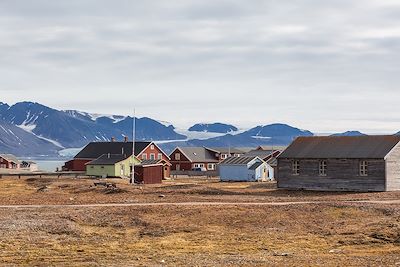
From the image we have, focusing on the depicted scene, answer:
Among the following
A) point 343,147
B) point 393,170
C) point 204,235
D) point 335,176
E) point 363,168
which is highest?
point 343,147

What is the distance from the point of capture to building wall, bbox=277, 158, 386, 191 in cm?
6831

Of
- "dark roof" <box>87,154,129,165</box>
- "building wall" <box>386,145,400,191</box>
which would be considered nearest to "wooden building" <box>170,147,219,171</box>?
"dark roof" <box>87,154,129,165</box>

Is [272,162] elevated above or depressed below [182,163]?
below

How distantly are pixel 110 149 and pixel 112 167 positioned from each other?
1535 centimetres

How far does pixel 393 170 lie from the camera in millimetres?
68688

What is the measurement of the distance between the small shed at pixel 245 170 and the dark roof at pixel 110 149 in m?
24.3

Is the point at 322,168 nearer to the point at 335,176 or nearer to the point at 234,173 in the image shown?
the point at 335,176

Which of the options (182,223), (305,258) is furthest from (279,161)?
(305,258)

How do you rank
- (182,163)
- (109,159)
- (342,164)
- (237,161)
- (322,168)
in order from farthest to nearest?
(182,163) → (109,159) → (237,161) → (322,168) → (342,164)

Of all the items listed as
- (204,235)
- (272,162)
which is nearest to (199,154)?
(272,162)

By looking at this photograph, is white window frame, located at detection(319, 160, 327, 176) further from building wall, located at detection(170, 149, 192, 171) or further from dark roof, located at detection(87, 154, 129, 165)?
building wall, located at detection(170, 149, 192, 171)

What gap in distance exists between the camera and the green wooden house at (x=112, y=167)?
115250 millimetres

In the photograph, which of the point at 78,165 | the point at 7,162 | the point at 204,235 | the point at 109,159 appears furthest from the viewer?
the point at 7,162

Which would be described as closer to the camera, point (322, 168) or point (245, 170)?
point (322, 168)
